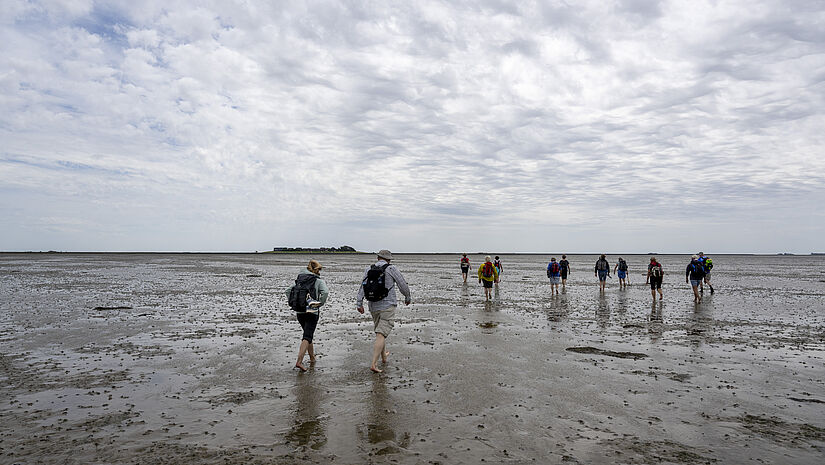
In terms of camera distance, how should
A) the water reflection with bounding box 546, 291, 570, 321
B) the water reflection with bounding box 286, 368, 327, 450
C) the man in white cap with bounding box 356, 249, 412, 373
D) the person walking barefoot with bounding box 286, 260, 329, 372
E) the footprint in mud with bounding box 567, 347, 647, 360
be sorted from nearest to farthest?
the water reflection with bounding box 286, 368, 327, 450
the man in white cap with bounding box 356, 249, 412, 373
the person walking barefoot with bounding box 286, 260, 329, 372
the footprint in mud with bounding box 567, 347, 647, 360
the water reflection with bounding box 546, 291, 570, 321

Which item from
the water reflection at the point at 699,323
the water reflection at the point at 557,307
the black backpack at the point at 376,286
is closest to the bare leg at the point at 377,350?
the black backpack at the point at 376,286

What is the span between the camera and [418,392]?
8.13 metres

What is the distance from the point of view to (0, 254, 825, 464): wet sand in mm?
5844

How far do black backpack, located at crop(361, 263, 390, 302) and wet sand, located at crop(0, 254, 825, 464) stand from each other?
1.55 metres

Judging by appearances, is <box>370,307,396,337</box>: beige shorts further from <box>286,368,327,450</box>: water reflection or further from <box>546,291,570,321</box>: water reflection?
<box>546,291,570,321</box>: water reflection

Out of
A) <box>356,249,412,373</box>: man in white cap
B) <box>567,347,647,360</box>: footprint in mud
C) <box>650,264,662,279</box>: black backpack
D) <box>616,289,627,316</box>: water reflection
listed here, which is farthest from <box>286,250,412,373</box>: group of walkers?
<box>650,264,662,279</box>: black backpack

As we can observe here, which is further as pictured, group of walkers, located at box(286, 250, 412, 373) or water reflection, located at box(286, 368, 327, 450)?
group of walkers, located at box(286, 250, 412, 373)

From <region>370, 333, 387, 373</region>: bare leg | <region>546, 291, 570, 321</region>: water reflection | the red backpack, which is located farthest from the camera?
the red backpack

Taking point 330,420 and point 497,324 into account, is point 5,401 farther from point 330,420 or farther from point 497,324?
point 497,324

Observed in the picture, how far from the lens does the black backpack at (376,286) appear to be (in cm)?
959

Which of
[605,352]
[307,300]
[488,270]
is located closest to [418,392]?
[307,300]

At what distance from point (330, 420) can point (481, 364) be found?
4.30 m

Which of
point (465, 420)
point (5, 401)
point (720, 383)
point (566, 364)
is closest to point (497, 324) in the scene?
point (566, 364)

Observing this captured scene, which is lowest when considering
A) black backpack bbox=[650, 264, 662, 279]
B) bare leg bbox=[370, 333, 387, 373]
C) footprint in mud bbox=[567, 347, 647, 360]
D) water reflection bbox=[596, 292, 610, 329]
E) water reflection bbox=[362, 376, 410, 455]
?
water reflection bbox=[362, 376, 410, 455]
